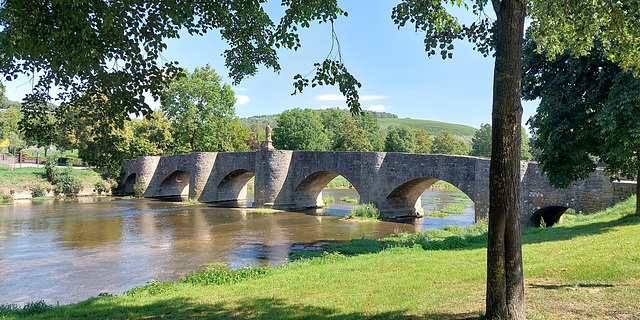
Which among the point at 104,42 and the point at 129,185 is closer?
the point at 104,42

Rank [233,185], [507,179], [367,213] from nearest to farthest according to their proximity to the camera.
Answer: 1. [507,179]
2. [367,213]
3. [233,185]

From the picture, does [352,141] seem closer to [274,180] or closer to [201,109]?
[201,109]

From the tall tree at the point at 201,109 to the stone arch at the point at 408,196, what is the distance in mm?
23606

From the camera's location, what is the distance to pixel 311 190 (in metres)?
30.8

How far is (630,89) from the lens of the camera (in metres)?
10.0

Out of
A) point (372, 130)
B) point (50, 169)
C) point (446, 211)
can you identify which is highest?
point (372, 130)

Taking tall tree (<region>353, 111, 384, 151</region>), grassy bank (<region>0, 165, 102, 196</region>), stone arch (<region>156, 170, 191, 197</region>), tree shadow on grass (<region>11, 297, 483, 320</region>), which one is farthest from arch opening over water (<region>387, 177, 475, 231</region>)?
tall tree (<region>353, 111, 384, 151</region>)

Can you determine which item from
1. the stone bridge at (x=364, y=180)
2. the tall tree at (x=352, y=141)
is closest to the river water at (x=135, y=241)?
the stone bridge at (x=364, y=180)

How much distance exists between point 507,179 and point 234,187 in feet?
110

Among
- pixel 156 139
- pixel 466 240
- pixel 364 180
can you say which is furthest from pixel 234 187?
pixel 466 240

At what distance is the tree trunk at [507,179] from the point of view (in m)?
4.59

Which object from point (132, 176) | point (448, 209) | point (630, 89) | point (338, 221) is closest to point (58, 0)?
point (630, 89)

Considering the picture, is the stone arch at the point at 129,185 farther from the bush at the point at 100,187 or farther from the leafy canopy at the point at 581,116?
the leafy canopy at the point at 581,116

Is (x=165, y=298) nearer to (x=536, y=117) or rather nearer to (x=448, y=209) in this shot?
(x=536, y=117)
